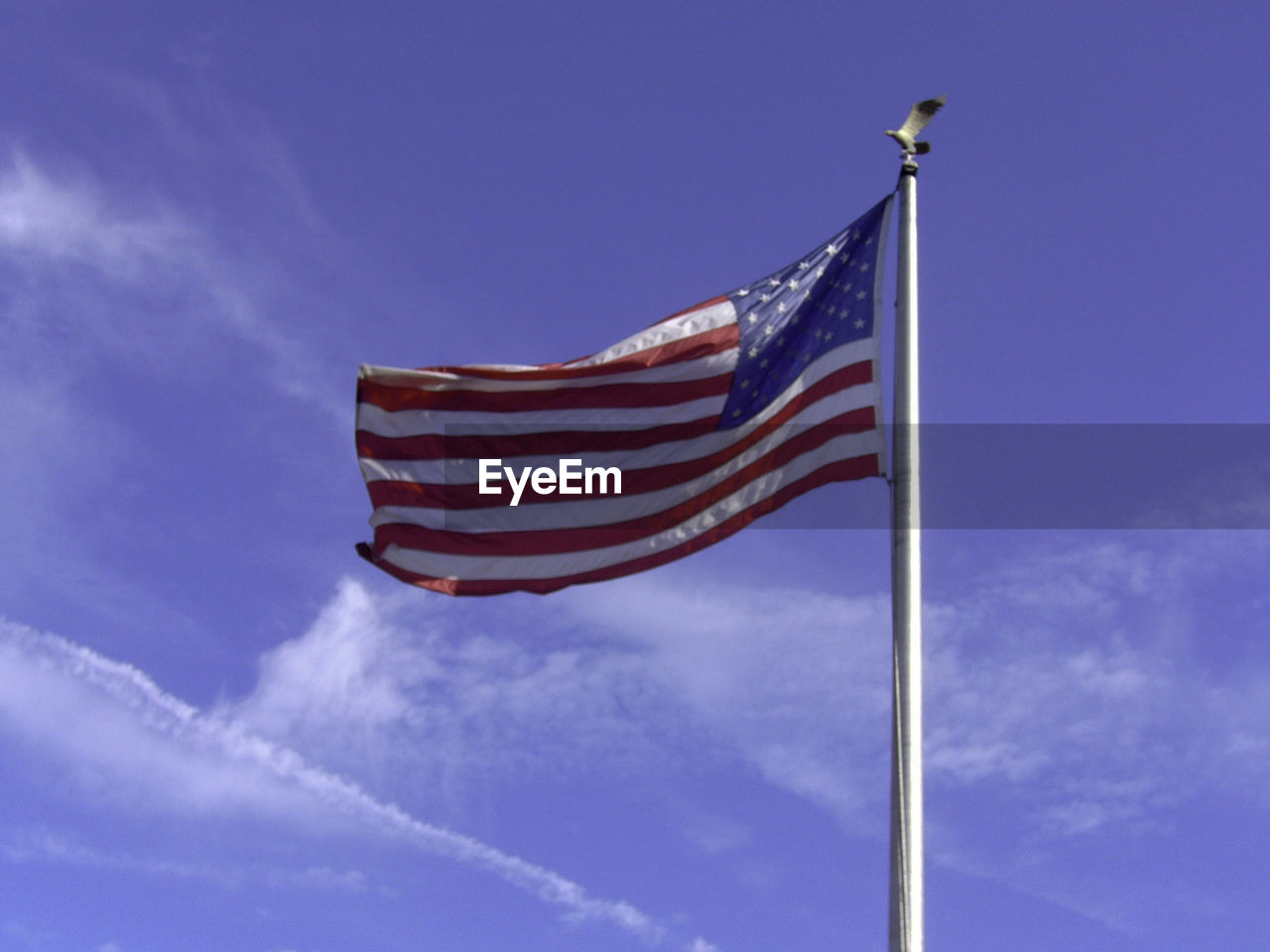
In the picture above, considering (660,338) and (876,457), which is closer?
(876,457)

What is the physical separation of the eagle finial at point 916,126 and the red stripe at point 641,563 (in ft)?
13.9

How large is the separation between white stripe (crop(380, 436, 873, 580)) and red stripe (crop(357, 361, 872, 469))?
2.56 feet

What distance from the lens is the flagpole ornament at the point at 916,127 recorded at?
20.0 m

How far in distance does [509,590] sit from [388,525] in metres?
1.86

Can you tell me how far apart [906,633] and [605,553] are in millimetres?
5126

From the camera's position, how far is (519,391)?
2117cm

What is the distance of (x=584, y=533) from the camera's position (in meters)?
20.7

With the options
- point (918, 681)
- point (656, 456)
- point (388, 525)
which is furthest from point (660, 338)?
point (918, 681)

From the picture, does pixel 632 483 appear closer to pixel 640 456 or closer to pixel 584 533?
pixel 640 456

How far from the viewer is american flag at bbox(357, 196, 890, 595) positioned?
20.0 metres

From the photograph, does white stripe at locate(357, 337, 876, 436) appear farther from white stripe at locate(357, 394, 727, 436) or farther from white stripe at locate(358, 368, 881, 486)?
white stripe at locate(358, 368, 881, 486)

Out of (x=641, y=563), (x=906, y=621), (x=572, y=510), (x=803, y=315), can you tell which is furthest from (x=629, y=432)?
(x=906, y=621)

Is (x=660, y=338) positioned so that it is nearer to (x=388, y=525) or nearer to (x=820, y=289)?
(x=820, y=289)

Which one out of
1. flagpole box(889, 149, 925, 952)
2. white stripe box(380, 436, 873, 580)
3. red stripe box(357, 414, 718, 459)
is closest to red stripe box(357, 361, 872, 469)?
red stripe box(357, 414, 718, 459)
